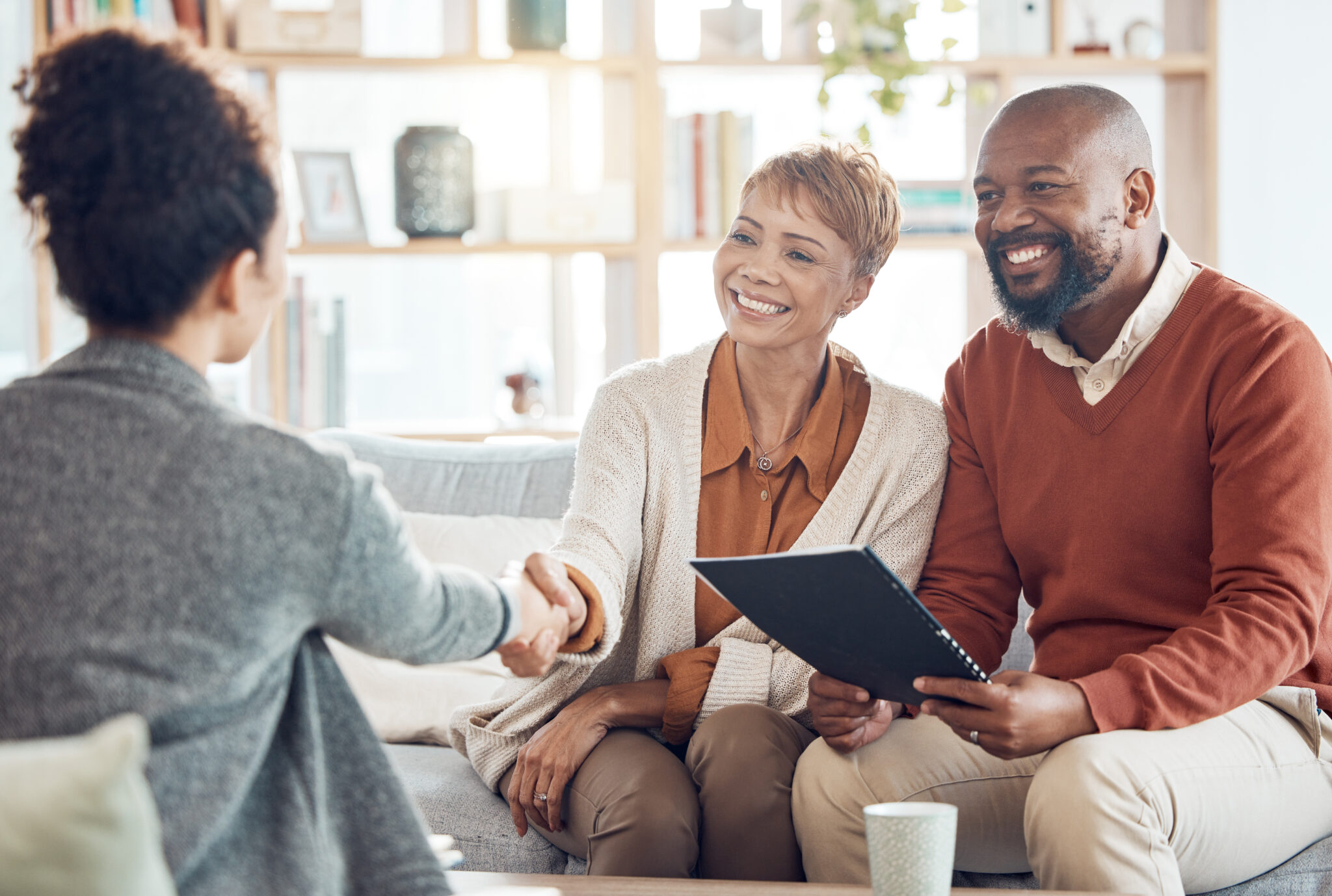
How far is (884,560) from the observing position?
166 cm

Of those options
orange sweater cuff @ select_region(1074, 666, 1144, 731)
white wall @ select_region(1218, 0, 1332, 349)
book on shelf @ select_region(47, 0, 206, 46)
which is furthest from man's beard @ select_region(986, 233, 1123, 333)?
book on shelf @ select_region(47, 0, 206, 46)

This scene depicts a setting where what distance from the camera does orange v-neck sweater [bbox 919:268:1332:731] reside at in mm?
1326

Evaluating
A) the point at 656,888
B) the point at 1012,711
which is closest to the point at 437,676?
the point at 656,888

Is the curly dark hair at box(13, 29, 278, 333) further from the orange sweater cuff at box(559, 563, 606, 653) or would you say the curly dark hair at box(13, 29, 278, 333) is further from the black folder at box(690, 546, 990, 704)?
the orange sweater cuff at box(559, 563, 606, 653)

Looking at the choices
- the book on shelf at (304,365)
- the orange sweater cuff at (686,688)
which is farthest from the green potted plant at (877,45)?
the orange sweater cuff at (686,688)

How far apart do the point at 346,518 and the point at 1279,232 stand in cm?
300

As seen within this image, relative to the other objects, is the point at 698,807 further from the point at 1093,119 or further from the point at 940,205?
the point at 940,205

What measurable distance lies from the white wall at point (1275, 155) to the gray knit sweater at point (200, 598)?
2.88 m

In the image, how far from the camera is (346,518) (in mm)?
871

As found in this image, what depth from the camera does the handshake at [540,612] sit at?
4.13 feet

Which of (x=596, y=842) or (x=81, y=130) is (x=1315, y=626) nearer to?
(x=596, y=842)

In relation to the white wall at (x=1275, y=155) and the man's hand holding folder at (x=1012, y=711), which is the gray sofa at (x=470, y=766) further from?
the white wall at (x=1275, y=155)

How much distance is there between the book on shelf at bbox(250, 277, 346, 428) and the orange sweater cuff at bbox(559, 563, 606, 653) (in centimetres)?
168

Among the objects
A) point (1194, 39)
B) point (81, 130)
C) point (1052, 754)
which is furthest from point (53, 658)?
point (1194, 39)
